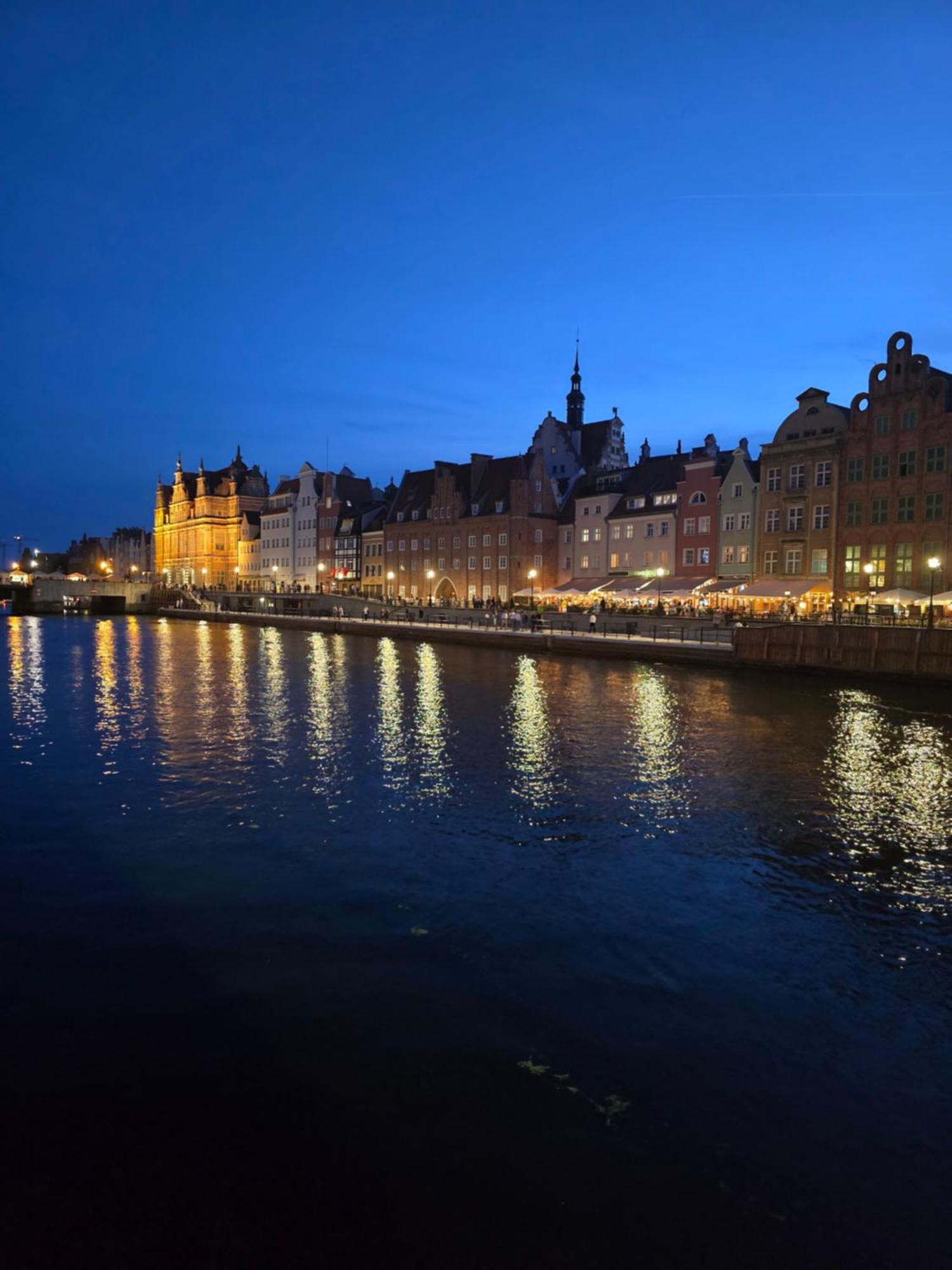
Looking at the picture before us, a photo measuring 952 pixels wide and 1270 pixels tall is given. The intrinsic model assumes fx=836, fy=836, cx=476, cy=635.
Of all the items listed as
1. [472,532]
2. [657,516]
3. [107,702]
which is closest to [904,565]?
[657,516]

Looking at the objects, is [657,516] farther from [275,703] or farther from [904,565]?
[275,703]

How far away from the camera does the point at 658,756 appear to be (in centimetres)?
2416

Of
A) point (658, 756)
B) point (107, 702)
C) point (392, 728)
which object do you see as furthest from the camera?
point (107, 702)

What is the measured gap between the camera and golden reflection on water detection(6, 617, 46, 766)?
27.8 meters

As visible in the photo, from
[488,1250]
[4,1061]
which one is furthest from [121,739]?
[488,1250]

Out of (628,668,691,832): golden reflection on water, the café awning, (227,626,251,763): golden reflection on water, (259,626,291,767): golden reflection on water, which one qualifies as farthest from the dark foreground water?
the café awning

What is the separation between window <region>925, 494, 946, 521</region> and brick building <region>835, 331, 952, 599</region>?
0.05m

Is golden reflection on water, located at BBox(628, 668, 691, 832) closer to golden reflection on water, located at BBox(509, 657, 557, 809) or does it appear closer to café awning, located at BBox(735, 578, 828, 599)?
golden reflection on water, located at BBox(509, 657, 557, 809)

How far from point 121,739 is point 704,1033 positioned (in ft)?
71.9

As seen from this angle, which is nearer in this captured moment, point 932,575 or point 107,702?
point 107,702

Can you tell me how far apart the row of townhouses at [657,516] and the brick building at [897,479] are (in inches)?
4.2

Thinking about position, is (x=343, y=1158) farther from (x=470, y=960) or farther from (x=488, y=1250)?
(x=470, y=960)

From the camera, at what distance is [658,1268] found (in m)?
5.90

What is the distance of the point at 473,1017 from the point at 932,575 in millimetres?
56133
